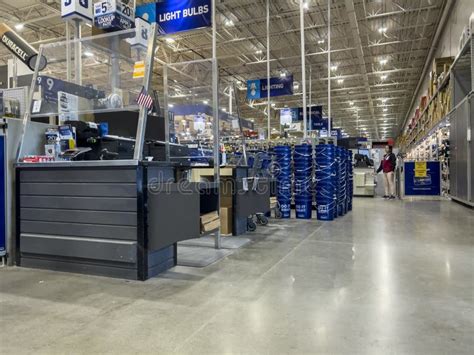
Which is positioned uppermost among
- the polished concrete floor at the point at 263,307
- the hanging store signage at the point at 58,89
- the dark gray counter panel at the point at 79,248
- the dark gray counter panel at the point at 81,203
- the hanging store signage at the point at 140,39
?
the hanging store signage at the point at 140,39

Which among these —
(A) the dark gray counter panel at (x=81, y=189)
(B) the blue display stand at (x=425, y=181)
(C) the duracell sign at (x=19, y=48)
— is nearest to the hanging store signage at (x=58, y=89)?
(C) the duracell sign at (x=19, y=48)

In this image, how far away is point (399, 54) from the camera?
1549 centimetres

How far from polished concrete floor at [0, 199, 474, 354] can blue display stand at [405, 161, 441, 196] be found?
7.80m

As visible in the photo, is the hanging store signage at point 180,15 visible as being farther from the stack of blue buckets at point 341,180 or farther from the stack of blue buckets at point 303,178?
the stack of blue buckets at point 341,180

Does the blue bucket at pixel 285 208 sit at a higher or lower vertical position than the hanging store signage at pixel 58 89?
lower

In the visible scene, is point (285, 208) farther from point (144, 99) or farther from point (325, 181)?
point (144, 99)

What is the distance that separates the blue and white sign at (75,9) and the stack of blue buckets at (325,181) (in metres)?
4.31

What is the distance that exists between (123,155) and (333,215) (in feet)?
14.1

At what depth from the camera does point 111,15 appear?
4320 millimetres

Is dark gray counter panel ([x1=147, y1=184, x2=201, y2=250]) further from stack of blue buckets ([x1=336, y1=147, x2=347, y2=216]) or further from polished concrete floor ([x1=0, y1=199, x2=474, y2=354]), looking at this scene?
stack of blue buckets ([x1=336, y1=147, x2=347, y2=216])

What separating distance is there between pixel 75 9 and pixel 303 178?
4495mm

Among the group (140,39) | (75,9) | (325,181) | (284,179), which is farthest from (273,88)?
(140,39)

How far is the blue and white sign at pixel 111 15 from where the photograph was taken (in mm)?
4312

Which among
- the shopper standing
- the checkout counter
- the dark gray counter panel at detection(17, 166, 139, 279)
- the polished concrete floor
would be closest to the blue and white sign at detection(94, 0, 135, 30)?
the checkout counter
